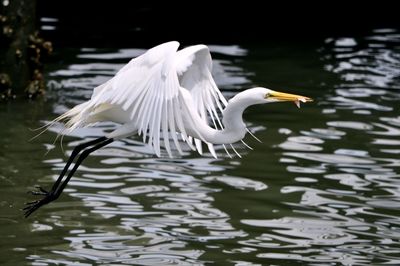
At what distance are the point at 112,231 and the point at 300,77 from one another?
4.82 metres

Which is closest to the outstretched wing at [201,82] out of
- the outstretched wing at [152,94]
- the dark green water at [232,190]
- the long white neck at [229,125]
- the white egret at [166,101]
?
the white egret at [166,101]

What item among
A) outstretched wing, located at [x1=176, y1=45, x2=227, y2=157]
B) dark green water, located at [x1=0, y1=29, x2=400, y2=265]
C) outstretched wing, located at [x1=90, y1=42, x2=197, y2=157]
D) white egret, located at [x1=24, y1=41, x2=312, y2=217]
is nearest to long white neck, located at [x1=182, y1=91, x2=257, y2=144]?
white egret, located at [x1=24, y1=41, x2=312, y2=217]

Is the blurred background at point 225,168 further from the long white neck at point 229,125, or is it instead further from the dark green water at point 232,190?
the long white neck at point 229,125

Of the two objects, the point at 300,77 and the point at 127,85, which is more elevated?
the point at 127,85

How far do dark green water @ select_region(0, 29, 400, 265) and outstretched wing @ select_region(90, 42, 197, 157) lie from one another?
88 centimetres

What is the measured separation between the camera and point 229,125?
6.36m

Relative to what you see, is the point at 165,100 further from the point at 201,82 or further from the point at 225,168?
the point at 225,168

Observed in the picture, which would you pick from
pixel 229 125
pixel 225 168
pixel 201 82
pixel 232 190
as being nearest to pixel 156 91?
pixel 229 125

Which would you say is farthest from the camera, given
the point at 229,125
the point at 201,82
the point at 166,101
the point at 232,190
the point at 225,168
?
the point at 225,168

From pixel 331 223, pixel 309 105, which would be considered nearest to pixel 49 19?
pixel 309 105

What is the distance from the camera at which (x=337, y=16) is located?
14.7m

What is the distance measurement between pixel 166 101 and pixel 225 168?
2355mm

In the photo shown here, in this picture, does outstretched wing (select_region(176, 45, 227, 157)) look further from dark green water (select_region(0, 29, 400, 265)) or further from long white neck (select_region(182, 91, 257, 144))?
dark green water (select_region(0, 29, 400, 265))

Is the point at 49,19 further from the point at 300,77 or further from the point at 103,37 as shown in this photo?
the point at 300,77
